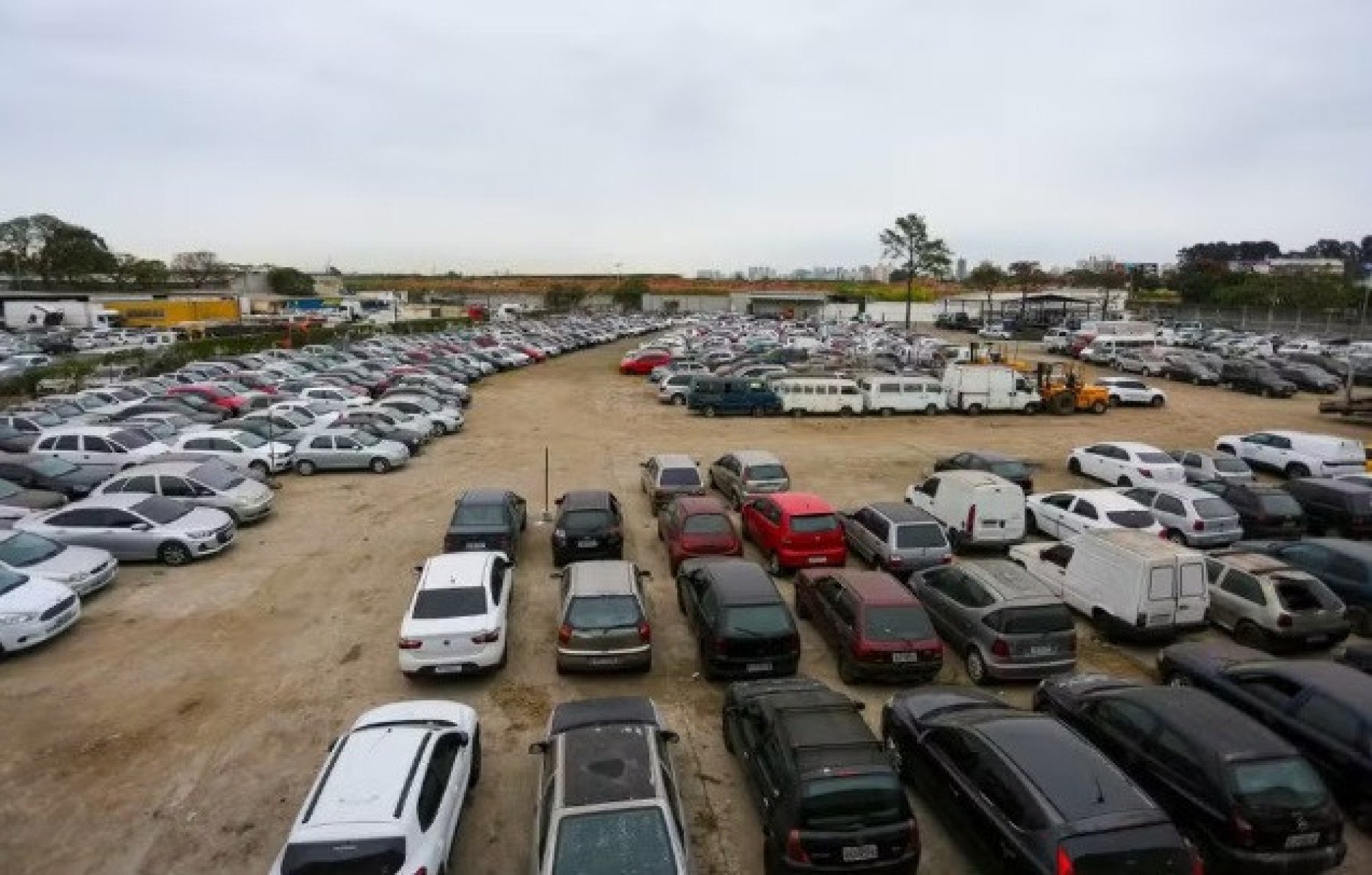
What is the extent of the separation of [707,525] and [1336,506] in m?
14.3

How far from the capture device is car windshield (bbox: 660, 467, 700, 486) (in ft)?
63.3

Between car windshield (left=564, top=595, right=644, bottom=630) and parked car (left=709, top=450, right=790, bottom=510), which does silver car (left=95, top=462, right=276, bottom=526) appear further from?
parked car (left=709, top=450, right=790, bottom=510)

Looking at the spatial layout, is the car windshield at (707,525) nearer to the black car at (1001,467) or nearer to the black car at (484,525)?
the black car at (484,525)

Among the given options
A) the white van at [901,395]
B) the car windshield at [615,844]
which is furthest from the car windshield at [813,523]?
the white van at [901,395]

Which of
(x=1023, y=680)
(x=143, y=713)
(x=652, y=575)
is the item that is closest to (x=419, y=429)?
(x=652, y=575)

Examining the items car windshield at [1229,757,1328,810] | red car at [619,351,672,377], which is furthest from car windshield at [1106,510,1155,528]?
red car at [619,351,672,377]

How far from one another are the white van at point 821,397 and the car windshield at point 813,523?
1974cm

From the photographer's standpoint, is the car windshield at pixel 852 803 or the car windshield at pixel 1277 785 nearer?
the car windshield at pixel 852 803

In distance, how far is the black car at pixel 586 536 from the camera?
1555cm

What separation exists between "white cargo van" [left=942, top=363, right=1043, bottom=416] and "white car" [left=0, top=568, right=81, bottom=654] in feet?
103

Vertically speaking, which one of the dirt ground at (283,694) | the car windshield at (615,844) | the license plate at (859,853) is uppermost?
the car windshield at (615,844)

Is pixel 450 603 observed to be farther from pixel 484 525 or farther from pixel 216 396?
pixel 216 396

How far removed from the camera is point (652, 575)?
51.6 ft

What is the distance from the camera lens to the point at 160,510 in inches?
653
